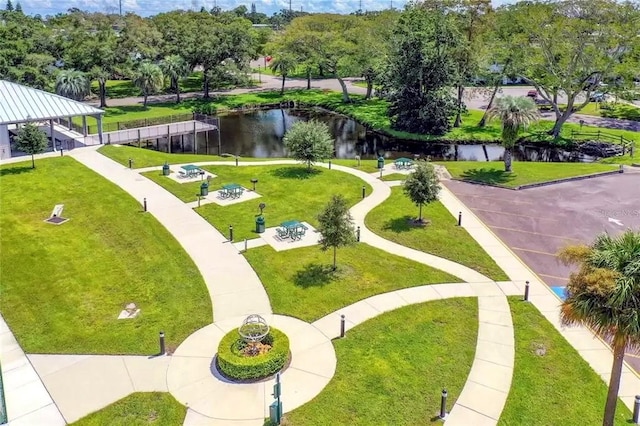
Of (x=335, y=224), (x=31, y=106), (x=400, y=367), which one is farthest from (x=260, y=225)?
(x=31, y=106)

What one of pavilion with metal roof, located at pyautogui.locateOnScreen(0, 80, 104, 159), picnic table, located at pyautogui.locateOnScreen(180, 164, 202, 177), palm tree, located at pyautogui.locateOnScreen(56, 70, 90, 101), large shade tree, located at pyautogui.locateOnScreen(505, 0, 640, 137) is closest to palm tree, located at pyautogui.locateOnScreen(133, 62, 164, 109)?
palm tree, located at pyautogui.locateOnScreen(56, 70, 90, 101)

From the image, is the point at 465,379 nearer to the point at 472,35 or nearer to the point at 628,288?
the point at 628,288

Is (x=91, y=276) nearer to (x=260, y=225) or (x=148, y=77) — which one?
(x=260, y=225)

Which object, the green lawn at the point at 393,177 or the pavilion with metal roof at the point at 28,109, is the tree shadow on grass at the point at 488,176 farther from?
the pavilion with metal roof at the point at 28,109

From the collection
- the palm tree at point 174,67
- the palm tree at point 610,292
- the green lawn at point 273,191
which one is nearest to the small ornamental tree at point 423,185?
the green lawn at point 273,191

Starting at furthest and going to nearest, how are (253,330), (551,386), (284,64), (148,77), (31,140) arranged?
(284,64) < (148,77) < (31,140) < (253,330) < (551,386)

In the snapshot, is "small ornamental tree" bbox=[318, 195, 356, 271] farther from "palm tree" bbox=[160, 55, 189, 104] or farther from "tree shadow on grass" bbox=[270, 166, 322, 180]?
"palm tree" bbox=[160, 55, 189, 104]
